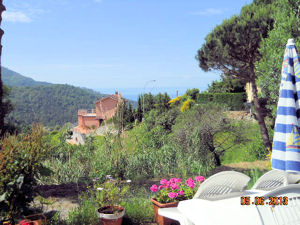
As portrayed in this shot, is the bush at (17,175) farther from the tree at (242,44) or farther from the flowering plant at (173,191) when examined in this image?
the tree at (242,44)

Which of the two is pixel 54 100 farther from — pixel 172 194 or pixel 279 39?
pixel 172 194

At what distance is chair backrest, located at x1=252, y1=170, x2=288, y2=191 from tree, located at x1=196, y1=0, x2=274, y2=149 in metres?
6.82

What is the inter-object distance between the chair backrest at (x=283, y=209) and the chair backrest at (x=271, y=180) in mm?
676

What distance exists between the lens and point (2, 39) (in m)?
5.12

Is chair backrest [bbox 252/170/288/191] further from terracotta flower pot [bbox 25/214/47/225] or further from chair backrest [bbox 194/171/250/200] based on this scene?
terracotta flower pot [bbox 25/214/47/225]

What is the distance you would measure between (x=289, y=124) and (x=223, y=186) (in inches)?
46.9

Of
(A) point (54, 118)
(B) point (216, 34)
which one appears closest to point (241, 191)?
(B) point (216, 34)

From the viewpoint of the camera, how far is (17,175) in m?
2.54

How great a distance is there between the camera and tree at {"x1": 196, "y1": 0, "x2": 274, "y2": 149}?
10070mm

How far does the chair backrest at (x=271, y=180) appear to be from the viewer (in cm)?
282

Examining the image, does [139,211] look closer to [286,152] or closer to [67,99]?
[286,152]

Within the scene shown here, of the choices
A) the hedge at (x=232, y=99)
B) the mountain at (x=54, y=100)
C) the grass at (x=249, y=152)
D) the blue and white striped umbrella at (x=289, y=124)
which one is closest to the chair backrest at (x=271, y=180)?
the blue and white striped umbrella at (x=289, y=124)

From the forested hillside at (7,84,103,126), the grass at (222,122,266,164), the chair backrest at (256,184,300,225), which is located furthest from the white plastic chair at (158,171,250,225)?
the forested hillside at (7,84,103,126)

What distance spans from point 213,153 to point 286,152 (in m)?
4.79
